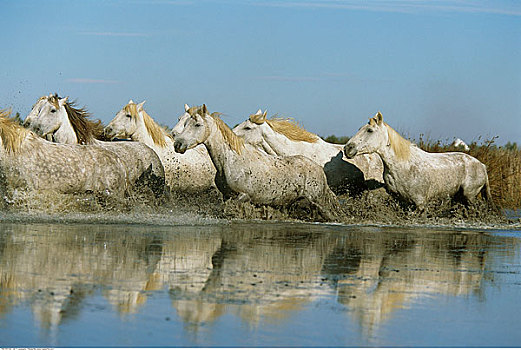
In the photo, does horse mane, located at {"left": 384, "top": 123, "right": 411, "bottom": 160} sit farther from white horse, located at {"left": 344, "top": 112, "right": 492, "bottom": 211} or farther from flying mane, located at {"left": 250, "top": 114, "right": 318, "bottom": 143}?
flying mane, located at {"left": 250, "top": 114, "right": 318, "bottom": 143}

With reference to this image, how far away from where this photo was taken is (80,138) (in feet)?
52.6

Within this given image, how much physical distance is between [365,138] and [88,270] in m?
8.65

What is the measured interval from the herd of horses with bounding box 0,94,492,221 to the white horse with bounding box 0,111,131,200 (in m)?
0.02

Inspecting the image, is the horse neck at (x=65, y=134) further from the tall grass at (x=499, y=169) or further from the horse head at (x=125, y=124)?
the tall grass at (x=499, y=169)

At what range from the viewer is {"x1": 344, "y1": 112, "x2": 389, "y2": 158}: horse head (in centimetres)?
1512

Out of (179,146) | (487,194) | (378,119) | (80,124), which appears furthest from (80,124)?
(487,194)

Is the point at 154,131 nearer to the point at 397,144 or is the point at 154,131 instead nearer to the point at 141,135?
the point at 141,135

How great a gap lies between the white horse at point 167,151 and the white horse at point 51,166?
2.38m

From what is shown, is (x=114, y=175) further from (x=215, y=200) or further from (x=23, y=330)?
(x=23, y=330)

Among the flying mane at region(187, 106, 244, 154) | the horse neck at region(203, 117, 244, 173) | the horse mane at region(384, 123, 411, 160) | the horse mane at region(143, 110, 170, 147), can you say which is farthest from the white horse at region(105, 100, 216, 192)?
the horse mane at region(384, 123, 411, 160)

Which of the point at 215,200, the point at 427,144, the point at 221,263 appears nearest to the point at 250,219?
the point at 215,200

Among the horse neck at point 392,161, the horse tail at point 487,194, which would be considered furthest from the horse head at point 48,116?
the horse tail at point 487,194

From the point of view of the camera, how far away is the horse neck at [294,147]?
17203mm

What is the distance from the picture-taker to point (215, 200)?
1617 cm
